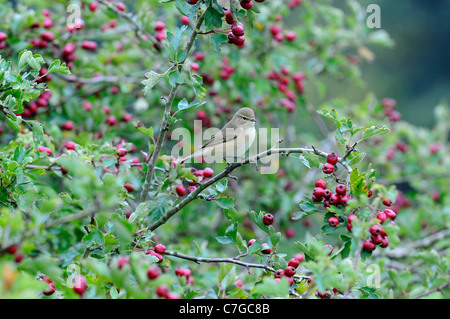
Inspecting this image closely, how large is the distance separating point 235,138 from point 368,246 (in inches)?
88.0

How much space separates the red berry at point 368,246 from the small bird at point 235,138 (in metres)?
2.06

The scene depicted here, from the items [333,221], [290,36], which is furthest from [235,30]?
[290,36]

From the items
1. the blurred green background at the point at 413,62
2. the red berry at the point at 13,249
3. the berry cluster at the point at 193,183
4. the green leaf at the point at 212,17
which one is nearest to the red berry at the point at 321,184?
the berry cluster at the point at 193,183

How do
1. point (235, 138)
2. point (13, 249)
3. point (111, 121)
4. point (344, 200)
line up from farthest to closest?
1. point (235, 138)
2. point (111, 121)
3. point (344, 200)
4. point (13, 249)

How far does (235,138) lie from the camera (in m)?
3.94

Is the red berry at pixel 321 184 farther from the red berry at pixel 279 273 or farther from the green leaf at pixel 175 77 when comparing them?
the green leaf at pixel 175 77

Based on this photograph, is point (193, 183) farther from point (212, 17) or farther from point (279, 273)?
point (212, 17)

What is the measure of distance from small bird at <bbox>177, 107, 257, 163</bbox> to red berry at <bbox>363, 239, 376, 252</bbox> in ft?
6.75

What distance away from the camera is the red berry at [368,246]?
182 centimetres

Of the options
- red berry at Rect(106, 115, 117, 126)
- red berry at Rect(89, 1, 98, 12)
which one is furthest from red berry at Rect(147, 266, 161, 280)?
red berry at Rect(89, 1, 98, 12)

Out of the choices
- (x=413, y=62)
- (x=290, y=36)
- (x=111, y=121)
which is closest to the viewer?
(x=111, y=121)

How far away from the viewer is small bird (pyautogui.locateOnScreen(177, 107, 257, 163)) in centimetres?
385

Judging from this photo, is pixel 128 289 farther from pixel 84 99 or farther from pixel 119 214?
pixel 84 99

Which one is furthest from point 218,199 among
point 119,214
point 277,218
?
point 277,218
